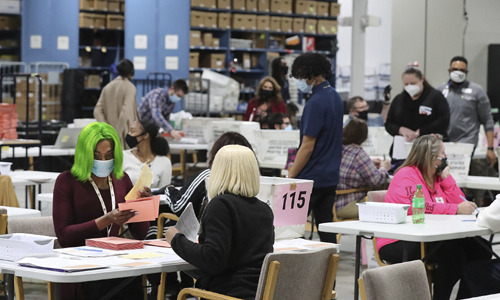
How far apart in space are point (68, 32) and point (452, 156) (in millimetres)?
9203

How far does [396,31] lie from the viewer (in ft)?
44.0

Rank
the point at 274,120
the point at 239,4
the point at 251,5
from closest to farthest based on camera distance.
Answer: the point at 274,120
the point at 239,4
the point at 251,5

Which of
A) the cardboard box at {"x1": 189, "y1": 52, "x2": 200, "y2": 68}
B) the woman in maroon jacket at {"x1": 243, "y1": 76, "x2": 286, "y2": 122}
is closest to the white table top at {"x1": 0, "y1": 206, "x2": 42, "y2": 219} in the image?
the woman in maroon jacket at {"x1": 243, "y1": 76, "x2": 286, "y2": 122}

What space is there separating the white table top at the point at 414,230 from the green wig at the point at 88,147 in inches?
47.9

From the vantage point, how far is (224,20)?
16.1m

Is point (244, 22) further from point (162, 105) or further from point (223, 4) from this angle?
point (162, 105)

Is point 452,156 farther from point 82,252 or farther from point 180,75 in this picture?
point 180,75

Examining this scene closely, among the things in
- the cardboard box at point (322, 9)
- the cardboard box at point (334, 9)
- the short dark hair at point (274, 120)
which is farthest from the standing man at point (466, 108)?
the cardboard box at point (334, 9)

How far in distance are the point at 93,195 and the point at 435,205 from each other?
221cm

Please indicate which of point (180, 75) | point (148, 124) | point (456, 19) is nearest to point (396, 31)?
point (456, 19)

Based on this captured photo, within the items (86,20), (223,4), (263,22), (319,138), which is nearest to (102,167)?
(319,138)

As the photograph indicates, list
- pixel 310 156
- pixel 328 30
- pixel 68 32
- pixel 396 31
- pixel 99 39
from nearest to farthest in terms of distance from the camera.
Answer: pixel 310 156
pixel 396 31
pixel 68 32
pixel 99 39
pixel 328 30

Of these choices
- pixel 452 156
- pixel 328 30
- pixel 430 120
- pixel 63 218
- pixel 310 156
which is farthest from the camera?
pixel 328 30

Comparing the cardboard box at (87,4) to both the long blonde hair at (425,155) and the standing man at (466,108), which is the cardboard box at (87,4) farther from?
the long blonde hair at (425,155)
